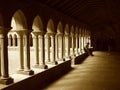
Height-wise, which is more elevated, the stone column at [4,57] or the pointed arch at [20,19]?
the pointed arch at [20,19]

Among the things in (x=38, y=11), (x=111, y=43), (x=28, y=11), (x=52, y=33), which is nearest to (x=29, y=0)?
(x=28, y=11)

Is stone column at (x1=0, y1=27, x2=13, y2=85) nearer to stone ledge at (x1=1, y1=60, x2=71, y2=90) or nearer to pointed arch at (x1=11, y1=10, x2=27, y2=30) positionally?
stone ledge at (x1=1, y1=60, x2=71, y2=90)

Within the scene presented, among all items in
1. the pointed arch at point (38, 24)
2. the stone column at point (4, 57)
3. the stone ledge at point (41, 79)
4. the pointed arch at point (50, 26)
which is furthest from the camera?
the pointed arch at point (50, 26)

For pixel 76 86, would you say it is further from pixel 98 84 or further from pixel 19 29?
pixel 19 29

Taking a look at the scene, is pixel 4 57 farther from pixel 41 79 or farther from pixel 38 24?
pixel 38 24

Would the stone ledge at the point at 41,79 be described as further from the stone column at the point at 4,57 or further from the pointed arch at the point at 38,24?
the pointed arch at the point at 38,24

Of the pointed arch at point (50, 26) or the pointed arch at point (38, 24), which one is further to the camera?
the pointed arch at point (50, 26)

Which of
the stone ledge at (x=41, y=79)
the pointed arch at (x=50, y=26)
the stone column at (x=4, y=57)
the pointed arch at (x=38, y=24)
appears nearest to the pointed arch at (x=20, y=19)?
the stone column at (x=4, y=57)

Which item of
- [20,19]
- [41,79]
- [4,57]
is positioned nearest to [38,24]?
[20,19]

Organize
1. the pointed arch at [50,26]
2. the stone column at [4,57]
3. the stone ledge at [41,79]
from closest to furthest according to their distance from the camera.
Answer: the stone column at [4,57] → the stone ledge at [41,79] → the pointed arch at [50,26]

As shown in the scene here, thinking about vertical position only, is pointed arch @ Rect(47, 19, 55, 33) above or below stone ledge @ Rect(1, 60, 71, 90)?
above

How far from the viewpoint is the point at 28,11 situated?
6.97 meters

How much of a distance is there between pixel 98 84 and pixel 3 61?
11.1 ft

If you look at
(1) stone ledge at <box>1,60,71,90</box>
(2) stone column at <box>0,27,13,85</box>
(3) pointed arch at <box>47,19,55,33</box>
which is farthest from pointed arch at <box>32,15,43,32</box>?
(2) stone column at <box>0,27,13,85</box>
